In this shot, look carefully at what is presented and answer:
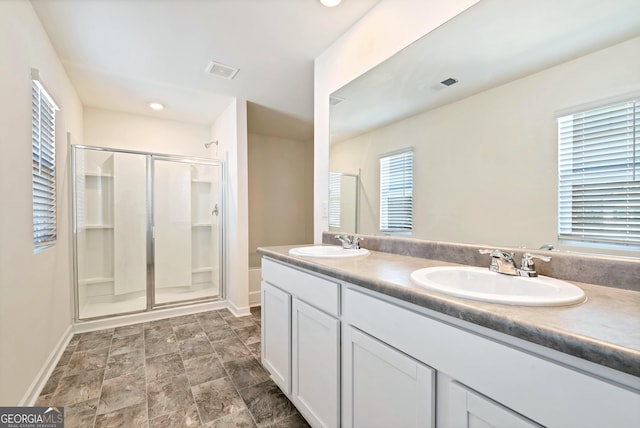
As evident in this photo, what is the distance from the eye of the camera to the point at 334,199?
2.14m

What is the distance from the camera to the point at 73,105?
9.11 ft

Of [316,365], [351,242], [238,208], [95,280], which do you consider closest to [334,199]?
[351,242]

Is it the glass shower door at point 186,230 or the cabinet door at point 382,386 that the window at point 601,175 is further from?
the glass shower door at point 186,230

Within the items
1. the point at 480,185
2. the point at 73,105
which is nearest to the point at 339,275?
the point at 480,185

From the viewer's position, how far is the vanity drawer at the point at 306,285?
3.97ft

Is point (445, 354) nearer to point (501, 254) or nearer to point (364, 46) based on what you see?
point (501, 254)

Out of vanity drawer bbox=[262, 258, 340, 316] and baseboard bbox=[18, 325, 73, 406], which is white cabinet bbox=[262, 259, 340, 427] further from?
baseboard bbox=[18, 325, 73, 406]

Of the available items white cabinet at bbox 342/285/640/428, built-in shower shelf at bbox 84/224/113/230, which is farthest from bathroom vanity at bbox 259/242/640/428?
built-in shower shelf at bbox 84/224/113/230

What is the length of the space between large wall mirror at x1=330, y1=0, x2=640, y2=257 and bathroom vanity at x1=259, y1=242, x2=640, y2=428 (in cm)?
28

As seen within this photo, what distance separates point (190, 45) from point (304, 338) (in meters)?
2.20

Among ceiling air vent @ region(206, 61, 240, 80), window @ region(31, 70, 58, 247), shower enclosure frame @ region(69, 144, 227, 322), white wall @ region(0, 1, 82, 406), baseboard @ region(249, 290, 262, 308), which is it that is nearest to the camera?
white wall @ region(0, 1, 82, 406)

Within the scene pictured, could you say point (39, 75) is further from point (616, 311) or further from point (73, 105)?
point (616, 311)

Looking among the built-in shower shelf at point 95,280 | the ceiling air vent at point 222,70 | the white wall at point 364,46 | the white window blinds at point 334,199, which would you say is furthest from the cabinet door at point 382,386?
the built-in shower shelf at point 95,280

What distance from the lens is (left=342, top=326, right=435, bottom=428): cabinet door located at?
0.82 meters
